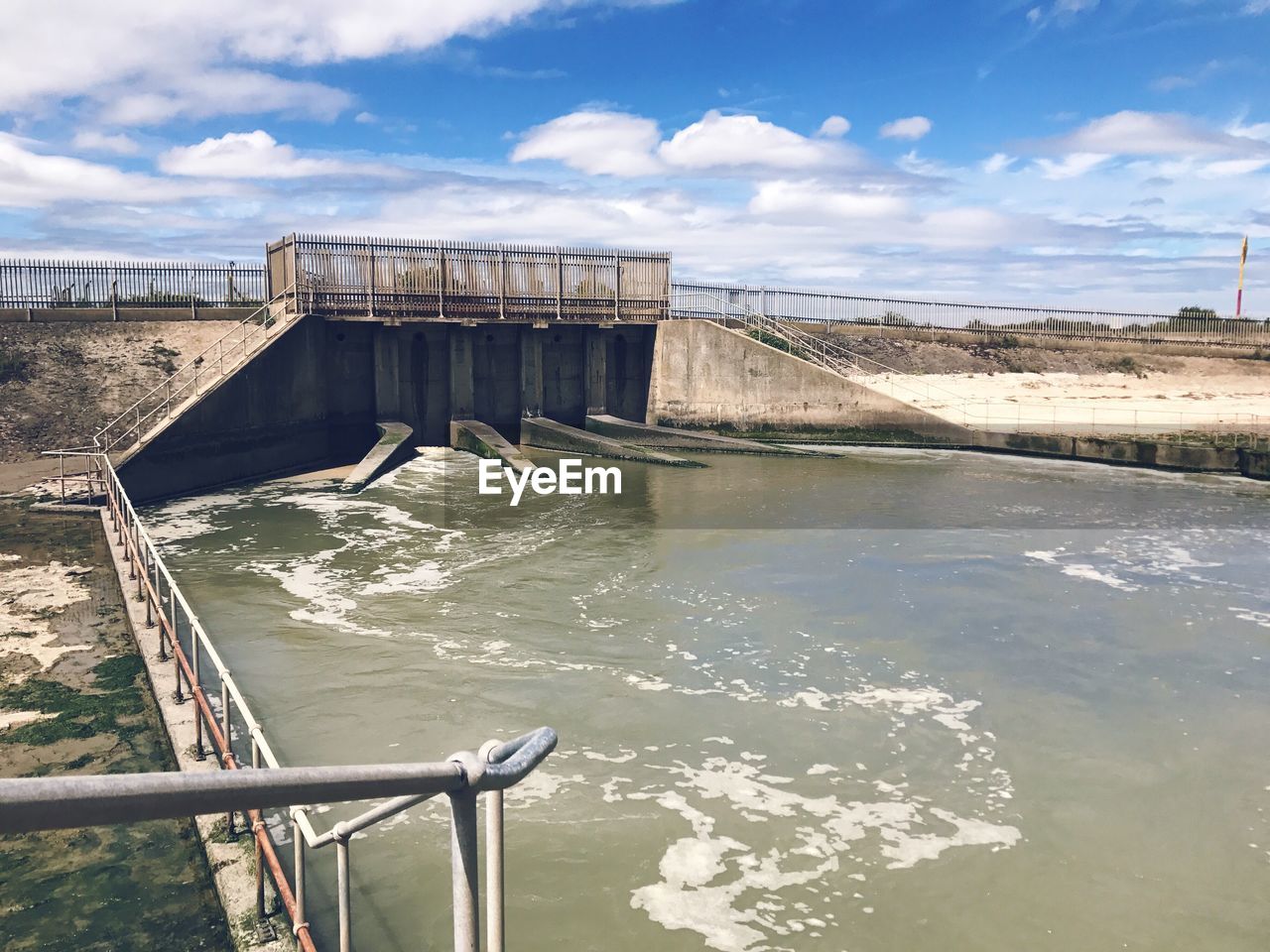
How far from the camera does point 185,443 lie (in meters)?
22.6

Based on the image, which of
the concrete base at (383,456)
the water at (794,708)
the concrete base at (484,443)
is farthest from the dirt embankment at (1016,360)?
the water at (794,708)

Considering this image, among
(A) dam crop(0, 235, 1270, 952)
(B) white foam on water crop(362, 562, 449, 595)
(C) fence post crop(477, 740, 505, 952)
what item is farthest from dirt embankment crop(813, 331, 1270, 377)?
(C) fence post crop(477, 740, 505, 952)

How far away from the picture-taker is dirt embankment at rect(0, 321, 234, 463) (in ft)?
80.9

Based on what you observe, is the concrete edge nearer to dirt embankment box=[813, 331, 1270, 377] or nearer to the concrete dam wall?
the concrete dam wall

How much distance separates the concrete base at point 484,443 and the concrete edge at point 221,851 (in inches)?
669

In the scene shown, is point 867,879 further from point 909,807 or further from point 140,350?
point 140,350

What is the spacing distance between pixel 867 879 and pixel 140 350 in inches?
1053

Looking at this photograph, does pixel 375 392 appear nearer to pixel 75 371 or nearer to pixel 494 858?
pixel 75 371

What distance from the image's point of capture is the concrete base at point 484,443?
89.7 feet

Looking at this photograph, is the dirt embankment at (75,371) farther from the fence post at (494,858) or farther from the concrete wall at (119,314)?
the fence post at (494,858)

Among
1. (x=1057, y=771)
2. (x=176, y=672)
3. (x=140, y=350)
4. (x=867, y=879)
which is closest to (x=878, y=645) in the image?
(x=1057, y=771)

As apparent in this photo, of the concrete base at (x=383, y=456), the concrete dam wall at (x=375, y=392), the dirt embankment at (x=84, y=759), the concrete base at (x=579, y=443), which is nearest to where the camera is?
the dirt embankment at (x=84, y=759)

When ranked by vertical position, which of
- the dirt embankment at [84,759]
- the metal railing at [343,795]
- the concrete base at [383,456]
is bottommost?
the dirt embankment at [84,759]

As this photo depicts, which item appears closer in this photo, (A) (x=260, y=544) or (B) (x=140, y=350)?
(A) (x=260, y=544)
